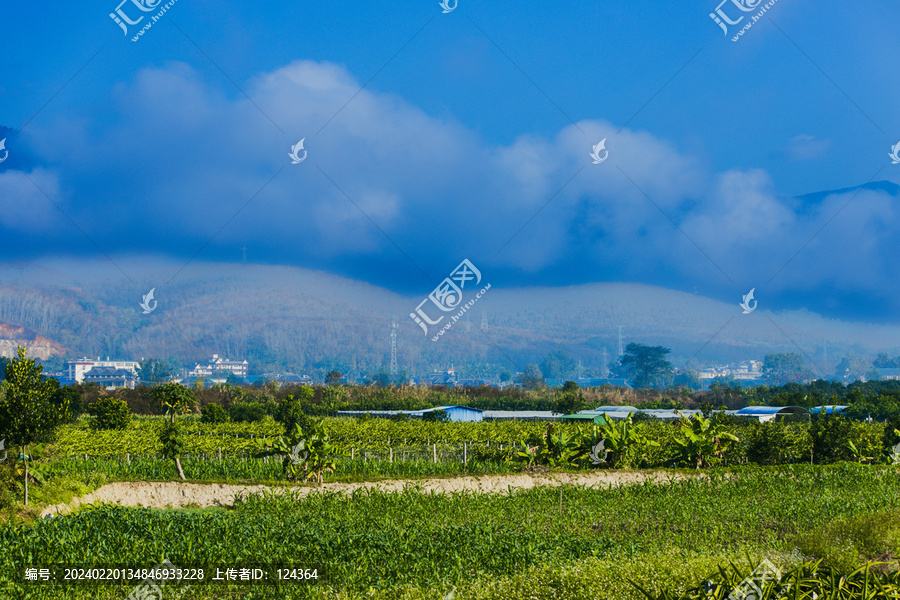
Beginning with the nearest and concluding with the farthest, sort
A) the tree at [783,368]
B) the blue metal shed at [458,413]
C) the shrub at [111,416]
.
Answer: the shrub at [111,416]
the blue metal shed at [458,413]
the tree at [783,368]

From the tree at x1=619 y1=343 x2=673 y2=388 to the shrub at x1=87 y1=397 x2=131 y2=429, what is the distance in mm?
129812

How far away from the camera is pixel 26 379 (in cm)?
1341

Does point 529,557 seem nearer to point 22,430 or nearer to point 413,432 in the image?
point 22,430

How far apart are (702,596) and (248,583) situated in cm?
540

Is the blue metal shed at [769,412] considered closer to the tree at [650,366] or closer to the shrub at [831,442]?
the shrub at [831,442]

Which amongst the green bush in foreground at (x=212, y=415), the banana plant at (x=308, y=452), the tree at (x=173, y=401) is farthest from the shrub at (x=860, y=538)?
the green bush in foreground at (x=212, y=415)

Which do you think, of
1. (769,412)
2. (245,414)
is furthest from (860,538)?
(245,414)

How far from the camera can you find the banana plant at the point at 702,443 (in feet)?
66.0

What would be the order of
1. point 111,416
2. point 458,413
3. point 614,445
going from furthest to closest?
point 458,413
point 111,416
point 614,445

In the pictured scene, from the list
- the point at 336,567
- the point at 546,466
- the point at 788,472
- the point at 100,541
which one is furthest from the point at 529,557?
the point at 788,472

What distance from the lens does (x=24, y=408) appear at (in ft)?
43.7

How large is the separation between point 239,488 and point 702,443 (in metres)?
13.5

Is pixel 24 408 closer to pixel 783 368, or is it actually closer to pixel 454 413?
pixel 454 413

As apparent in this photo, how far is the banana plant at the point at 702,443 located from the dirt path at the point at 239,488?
101 inches
